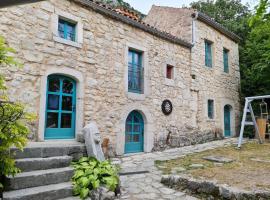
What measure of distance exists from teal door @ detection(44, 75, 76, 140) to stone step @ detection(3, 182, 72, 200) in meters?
2.08

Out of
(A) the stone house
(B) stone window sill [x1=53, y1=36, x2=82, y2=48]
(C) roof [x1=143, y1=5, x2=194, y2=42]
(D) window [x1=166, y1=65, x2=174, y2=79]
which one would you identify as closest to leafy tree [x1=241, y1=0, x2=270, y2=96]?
(A) the stone house

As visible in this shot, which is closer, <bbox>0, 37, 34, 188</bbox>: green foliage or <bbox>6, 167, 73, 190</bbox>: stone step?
<bbox>0, 37, 34, 188</bbox>: green foliage

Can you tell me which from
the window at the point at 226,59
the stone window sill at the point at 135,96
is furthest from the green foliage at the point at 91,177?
the window at the point at 226,59

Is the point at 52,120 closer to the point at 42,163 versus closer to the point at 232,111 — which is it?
the point at 42,163

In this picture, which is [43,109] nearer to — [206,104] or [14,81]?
[14,81]

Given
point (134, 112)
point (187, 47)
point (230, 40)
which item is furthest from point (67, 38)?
point (230, 40)

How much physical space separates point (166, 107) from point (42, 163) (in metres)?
4.96

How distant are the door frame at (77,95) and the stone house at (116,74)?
0.02 meters

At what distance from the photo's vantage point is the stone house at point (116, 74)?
5.12 m

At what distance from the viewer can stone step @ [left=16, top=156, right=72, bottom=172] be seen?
138 inches

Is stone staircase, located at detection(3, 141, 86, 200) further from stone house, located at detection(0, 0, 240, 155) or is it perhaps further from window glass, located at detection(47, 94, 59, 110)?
window glass, located at detection(47, 94, 59, 110)

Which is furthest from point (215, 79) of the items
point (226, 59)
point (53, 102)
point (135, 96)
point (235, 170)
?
point (53, 102)

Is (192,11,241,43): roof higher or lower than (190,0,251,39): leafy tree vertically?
lower

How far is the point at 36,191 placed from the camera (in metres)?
3.12
